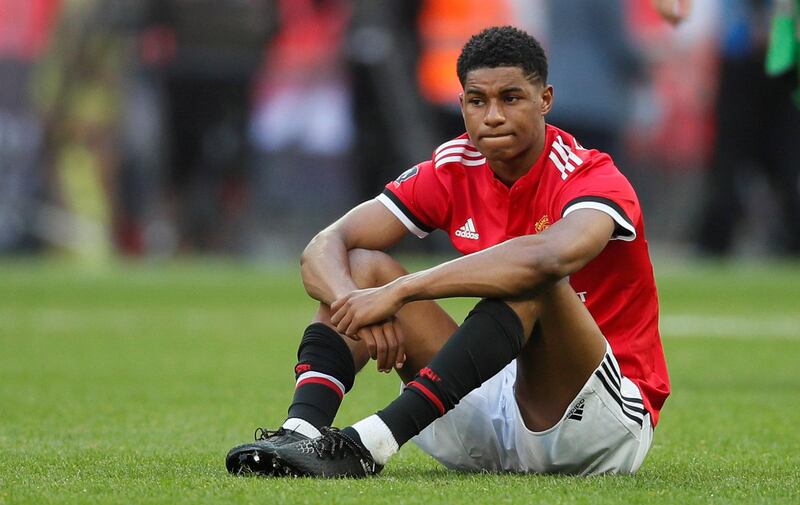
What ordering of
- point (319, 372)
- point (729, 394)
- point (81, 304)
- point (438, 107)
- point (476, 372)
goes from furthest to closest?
point (438, 107) → point (81, 304) → point (729, 394) → point (319, 372) → point (476, 372)

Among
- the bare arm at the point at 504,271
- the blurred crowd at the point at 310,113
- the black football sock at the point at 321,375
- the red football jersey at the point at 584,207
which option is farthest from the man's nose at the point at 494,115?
the blurred crowd at the point at 310,113

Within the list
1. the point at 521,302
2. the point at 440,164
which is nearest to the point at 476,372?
the point at 521,302

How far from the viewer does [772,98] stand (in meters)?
21.9

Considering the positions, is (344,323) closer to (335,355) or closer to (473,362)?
(335,355)

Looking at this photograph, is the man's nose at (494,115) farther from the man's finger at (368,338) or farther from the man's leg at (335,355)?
the man's finger at (368,338)

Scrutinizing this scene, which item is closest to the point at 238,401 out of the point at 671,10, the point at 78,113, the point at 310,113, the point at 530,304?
the point at 671,10

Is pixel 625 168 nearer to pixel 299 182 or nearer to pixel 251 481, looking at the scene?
pixel 299 182

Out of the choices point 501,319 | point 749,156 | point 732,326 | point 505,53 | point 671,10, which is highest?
point 671,10

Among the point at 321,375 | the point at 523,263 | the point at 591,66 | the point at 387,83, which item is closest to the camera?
Answer: the point at 523,263

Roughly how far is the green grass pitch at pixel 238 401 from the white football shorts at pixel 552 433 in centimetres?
8

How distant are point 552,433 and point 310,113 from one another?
16.9 meters

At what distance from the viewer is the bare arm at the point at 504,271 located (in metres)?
3.96

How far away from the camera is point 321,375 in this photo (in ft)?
14.2

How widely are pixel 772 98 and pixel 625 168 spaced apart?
264 centimetres
